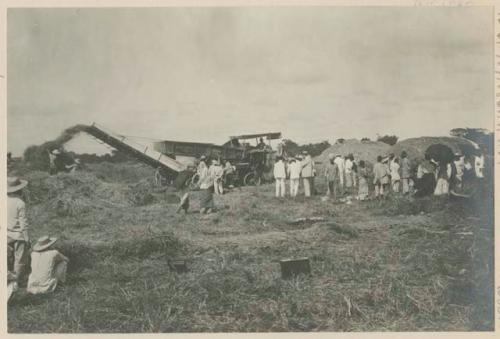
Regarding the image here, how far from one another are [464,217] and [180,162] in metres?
5.38

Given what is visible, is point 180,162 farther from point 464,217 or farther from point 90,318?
point 464,217

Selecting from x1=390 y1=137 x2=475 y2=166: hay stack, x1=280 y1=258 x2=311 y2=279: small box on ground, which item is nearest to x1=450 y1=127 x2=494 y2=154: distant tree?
x1=390 y1=137 x2=475 y2=166: hay stack

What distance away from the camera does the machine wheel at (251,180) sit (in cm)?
1064

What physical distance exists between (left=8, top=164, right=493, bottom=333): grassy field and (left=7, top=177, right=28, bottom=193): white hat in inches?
16.9

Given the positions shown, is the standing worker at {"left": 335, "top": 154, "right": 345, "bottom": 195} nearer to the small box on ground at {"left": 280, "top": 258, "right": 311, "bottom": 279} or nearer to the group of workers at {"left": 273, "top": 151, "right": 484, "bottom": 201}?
the group of workers at {"left": 273, "top": 151, "right": 484, "bottom": 201}

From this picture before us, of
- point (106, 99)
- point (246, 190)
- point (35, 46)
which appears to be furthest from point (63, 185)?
point (246, 190)

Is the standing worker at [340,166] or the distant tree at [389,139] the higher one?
the distant tree at [389,139]

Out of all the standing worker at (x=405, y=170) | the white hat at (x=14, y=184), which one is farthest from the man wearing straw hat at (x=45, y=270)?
the standing worker at (x=405, y=170)

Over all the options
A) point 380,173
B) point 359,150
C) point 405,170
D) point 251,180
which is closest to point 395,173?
point 405,170

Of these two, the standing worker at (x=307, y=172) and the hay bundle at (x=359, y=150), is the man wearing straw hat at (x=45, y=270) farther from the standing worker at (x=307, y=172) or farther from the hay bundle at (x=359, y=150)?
the hay bundle at (x=359, y=150)

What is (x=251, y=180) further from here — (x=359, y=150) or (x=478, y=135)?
(x=478, y=135)

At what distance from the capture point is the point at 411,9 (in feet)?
24.0

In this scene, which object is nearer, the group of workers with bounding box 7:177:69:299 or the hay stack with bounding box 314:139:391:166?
the group of workers with bounding box 7:177:69:299

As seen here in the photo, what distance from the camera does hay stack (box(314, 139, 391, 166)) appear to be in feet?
28.7
